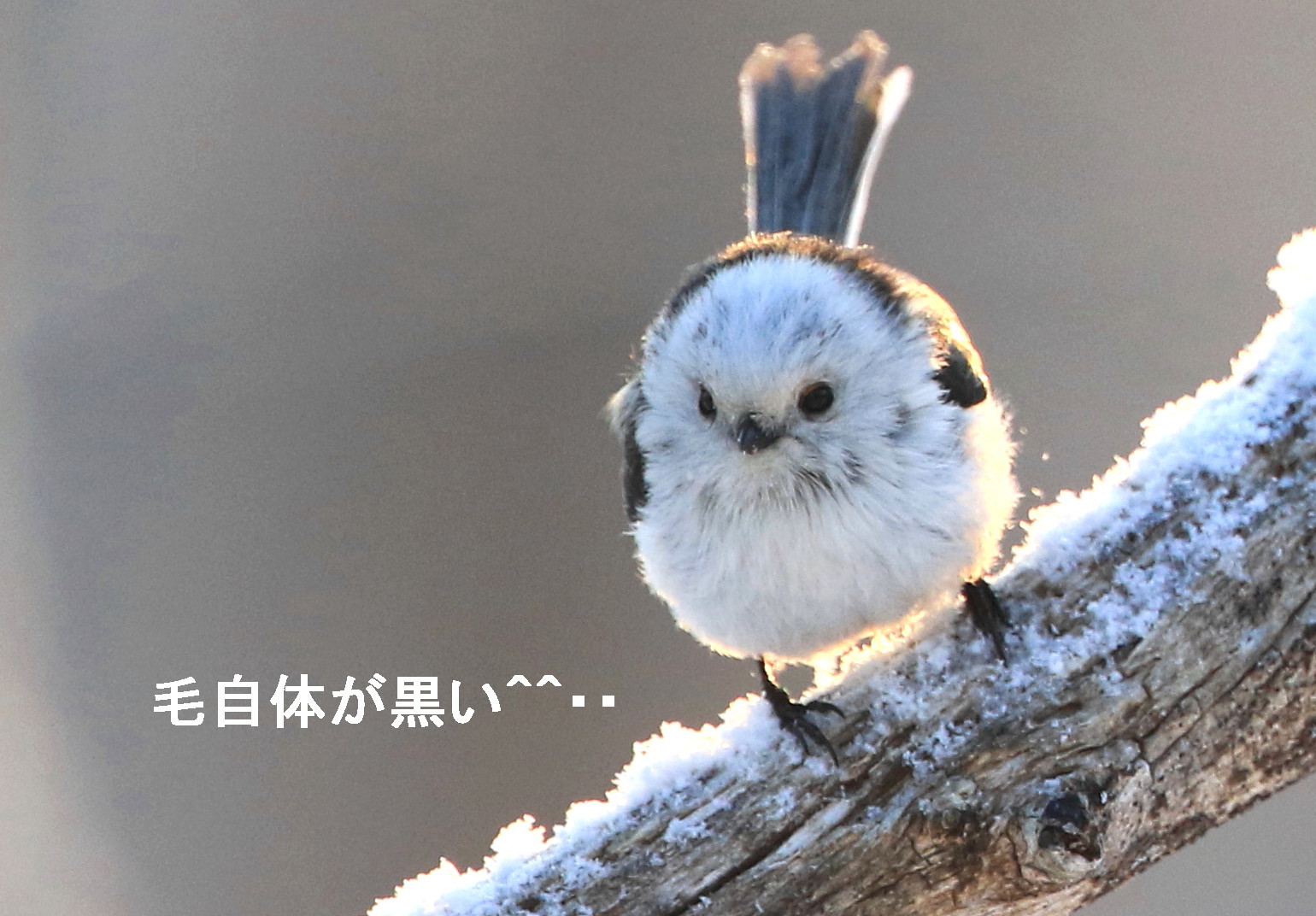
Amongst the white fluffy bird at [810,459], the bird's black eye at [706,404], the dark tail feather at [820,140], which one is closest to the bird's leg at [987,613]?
the white fluffy bird at [810,459]

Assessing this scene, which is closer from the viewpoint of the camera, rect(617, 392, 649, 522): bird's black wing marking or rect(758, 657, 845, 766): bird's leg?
rect(758, 657, 845, 766): bird's leg

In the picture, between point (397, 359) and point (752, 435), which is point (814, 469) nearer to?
point (752, 435)

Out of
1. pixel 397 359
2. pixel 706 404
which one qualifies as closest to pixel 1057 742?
pixel 706 404

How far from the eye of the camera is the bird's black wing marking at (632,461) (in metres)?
1.31

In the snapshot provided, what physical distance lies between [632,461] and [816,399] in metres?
0.25

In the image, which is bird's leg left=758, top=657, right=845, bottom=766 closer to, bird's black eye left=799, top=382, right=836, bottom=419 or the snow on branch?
the snow on branch

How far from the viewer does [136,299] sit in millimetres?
2619

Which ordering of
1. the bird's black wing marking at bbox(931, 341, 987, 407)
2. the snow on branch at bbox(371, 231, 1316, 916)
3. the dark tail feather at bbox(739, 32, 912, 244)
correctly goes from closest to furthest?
the snow on branch at bbox(371, 231, 1316, 916) < the bird's black wing marking at bbox(931, 341, 987, 407) < the dark tail feather at bbox(739, 32, 912, 244)

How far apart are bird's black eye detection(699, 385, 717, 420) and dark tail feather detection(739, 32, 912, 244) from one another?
50 cm

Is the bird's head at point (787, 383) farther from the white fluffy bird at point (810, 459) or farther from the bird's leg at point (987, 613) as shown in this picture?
the bird's leg at point (987, 613)

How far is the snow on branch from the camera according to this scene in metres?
1.02

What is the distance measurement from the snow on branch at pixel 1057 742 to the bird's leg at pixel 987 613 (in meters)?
0.01

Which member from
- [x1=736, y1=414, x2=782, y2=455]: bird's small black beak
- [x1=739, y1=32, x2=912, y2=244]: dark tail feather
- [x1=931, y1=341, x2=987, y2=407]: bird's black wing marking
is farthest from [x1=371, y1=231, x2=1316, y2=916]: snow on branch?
[x1=739, y1=32, x2=912, y2=244]: dark tail feather

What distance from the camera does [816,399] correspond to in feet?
3.84
